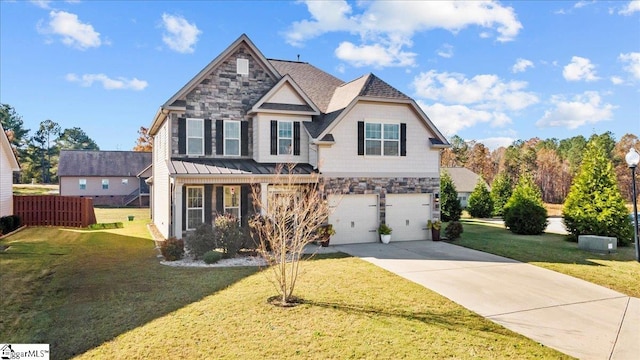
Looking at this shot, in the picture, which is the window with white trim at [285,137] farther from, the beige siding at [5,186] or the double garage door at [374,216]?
the beige siding at [5,186]

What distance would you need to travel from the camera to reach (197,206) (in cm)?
1689

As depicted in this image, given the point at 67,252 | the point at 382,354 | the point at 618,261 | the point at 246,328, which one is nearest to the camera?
the point at 382,354

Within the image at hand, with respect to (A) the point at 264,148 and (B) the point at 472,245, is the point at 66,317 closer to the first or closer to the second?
(A) the point at 264,148

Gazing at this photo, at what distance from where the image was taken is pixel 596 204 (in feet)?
57.8

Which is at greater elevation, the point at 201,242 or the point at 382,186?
the point at 382,186

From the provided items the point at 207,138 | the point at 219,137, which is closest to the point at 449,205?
the point at 219,137

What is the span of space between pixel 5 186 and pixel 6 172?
81 centimetres

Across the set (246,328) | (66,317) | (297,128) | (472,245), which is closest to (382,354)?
(246,328)

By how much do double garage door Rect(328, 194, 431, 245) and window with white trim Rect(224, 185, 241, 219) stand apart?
425cm

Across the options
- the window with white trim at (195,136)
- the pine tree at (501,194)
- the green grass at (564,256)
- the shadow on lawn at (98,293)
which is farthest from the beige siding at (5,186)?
the pine tree at (501,194)

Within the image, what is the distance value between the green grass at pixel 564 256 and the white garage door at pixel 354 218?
13.3ft

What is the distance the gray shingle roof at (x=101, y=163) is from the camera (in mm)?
43812

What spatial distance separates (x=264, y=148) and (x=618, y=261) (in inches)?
575

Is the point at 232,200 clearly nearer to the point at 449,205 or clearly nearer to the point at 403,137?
the point at 403,137
